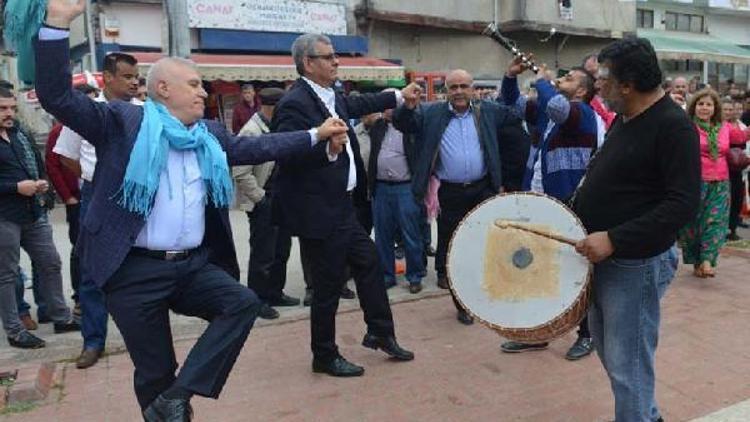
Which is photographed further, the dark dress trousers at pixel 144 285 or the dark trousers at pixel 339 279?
the dark trousers at pixel 339 279

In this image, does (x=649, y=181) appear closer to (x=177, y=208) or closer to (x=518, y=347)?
(x=177, y=208)

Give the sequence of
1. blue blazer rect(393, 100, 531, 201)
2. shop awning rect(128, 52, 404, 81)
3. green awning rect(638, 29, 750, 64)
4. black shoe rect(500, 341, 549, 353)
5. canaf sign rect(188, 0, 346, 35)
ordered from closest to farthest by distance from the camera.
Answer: black shoe rect(500, 341, 549, 353)
blue blazer rect(393, 100, 531, 201)
shop awning rect(128, 52, 404, 81)
canaf sign rect(188, 0, 346, 35)
green awning rect(638, 29, 750, 64)

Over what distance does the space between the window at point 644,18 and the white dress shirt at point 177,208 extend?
22749 millimetres

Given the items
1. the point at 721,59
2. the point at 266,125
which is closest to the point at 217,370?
the point at 266,125

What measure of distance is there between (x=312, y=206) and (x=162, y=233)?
1301mm

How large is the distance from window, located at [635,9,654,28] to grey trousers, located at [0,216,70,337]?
21784 mm

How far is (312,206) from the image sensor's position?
4.08 meters

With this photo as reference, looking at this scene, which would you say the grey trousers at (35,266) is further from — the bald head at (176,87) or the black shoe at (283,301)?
the bald head at (176,87)

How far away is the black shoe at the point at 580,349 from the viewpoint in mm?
4477

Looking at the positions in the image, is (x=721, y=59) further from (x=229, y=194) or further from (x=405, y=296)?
(x=229, y=194)

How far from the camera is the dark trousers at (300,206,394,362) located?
Answer: 4.19 m

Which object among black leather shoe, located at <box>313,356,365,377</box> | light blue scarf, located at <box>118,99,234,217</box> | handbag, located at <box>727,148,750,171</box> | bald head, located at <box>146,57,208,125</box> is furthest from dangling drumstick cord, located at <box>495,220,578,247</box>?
handbag, located at <box>727,148,750,171</box>

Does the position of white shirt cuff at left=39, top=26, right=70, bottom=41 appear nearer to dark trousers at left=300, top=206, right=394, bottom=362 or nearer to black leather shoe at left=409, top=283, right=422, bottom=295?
dark trousers at left=300, top=206, right=394, bottom=362

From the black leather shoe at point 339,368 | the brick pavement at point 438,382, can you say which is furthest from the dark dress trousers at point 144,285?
the black leather shoe at point 339,368
